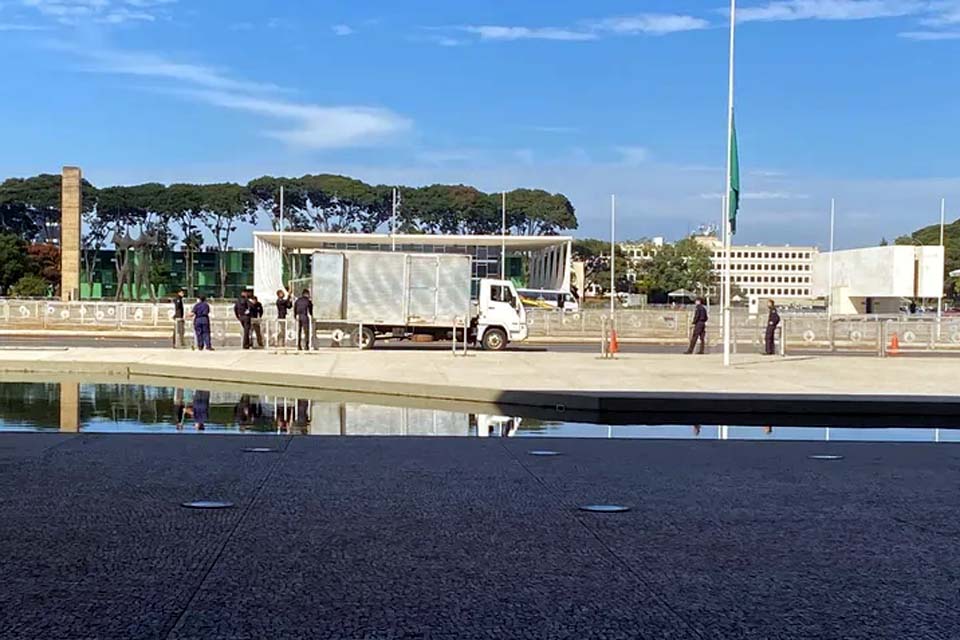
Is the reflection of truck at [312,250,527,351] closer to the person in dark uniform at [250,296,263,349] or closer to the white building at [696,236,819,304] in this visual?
the person in dark uniform at [250,296,263,349]

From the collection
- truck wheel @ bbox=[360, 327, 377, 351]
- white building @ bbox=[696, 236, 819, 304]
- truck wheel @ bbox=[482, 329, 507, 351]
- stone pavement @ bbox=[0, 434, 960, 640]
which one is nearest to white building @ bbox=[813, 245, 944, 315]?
truck wheel @ bbox=[482, 329, 507, 351]

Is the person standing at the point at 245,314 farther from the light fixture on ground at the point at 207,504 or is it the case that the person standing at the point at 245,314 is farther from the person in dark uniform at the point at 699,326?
the light fixture on ground at the point at 207,504

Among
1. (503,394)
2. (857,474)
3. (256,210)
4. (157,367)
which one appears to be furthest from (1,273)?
(857,474)

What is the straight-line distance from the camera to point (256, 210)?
410ft

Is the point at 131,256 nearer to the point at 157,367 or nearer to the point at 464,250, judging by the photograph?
the point at 464,250

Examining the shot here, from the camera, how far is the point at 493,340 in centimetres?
3631

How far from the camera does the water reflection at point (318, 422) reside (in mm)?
14734

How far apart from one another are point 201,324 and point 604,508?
79.9 ft

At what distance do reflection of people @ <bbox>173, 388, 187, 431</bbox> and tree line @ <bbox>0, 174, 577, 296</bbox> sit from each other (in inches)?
3946

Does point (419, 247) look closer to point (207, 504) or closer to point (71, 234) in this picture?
point (71, 234)

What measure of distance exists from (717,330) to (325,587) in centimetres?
4618

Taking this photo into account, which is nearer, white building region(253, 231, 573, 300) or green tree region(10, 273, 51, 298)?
white building region(253, 231, 573, 300)

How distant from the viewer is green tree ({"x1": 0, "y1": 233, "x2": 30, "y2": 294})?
94.7 m

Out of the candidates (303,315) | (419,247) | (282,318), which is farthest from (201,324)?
(419,247)
